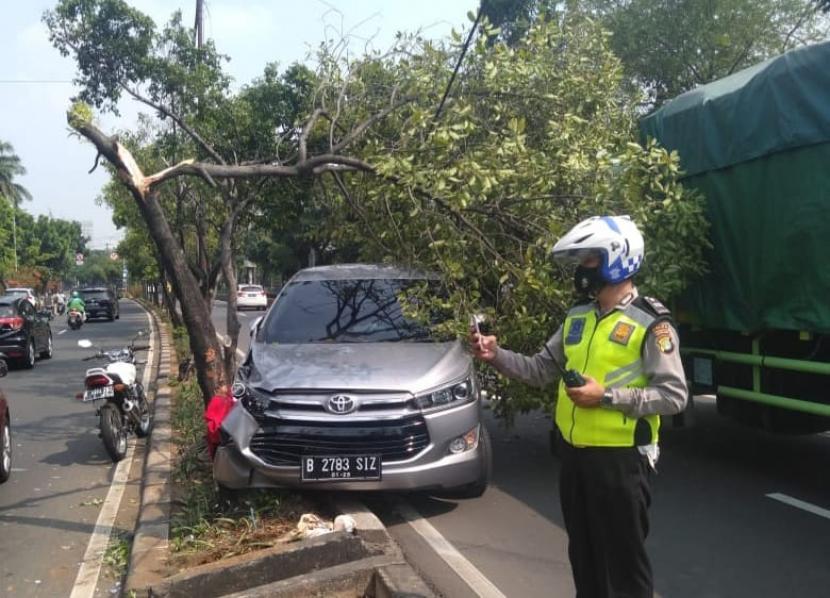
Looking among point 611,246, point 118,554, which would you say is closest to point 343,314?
point 118,554

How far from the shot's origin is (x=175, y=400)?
Result: 437 inches

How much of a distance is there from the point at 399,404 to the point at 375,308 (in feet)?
4.70

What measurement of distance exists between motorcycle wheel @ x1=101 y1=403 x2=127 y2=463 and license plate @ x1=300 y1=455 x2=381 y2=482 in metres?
3.52

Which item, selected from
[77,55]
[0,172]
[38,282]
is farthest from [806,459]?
[0,172]

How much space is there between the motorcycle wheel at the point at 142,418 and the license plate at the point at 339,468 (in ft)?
14.4

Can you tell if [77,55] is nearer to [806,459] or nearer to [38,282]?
[806,459]

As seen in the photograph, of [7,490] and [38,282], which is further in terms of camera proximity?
[38,282]

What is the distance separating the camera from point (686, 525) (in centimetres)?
541

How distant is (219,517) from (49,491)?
8.08ft

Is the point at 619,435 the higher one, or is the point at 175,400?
the point at 619,435

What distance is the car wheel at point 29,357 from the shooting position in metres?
16.4

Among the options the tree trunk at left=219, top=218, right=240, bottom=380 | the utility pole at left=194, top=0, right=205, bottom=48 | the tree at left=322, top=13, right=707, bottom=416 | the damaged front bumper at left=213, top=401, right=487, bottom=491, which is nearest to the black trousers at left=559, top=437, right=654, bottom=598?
the damaged front bumper at left=213, top=401, right=487, bottom=491

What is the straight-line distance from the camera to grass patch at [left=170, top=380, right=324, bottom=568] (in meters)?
4.85

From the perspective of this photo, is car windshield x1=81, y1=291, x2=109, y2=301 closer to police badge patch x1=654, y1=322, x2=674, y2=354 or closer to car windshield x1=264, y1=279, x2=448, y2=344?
car windshield x1=264, y1=279, x2=448, y2=344
